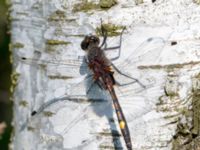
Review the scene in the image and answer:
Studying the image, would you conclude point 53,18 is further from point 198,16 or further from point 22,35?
point 198,16

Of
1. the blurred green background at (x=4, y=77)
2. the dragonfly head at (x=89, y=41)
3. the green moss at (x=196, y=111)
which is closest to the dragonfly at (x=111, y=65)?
the dragonfly head at (x=89, y=41)

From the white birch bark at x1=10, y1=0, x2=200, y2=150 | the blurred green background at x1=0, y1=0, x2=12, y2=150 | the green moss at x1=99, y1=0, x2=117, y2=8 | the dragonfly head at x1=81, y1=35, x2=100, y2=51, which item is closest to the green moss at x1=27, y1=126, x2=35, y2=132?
the white birch bark at x1=10, y1=0, x2=200, y2=150

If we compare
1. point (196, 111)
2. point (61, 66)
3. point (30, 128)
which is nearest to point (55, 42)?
point (61, 66)

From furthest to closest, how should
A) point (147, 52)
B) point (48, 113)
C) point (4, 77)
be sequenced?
1. point (4, 77)
2. point (48, 113)
3. point (147, 52)

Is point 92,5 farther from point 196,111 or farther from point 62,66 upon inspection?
point 196,111

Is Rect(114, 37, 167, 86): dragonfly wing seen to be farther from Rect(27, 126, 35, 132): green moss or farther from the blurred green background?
the blurred green background

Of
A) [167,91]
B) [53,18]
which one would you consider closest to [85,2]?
[53,18]

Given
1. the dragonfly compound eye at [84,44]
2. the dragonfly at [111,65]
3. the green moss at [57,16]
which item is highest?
the green moss at [57,16]

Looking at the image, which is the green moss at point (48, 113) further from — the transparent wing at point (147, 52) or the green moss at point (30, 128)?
the transparent wing at point (147, 52)
